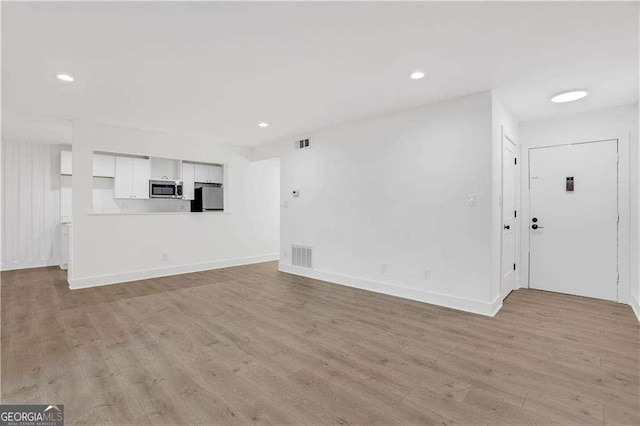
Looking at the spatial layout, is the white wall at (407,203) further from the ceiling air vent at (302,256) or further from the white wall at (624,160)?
the white wall at (624,160)

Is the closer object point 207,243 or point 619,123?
point 619,123

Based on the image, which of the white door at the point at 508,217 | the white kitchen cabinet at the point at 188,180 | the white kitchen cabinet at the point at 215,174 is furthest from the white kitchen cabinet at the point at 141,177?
the white door at the point at 508,217

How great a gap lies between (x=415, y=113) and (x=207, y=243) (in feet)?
15.1

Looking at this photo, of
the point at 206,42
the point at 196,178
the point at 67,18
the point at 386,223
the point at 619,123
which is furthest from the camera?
the point at 196,178

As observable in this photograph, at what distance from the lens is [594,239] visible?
4.05 m

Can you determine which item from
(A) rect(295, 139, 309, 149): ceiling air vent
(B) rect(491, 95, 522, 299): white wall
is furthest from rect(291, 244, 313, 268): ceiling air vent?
(B) rect(491, 95, 522, 299): white wall

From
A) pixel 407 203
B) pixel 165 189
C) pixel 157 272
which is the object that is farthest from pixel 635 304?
pixel 165 189

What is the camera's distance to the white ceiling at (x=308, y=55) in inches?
80.7

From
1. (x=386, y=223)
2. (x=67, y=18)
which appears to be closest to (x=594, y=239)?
(x=386, y=223)

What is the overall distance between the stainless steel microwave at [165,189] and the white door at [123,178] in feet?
1.34

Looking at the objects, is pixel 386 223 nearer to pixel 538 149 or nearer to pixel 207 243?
pixel 538 149

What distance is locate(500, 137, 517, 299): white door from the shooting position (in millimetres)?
3865

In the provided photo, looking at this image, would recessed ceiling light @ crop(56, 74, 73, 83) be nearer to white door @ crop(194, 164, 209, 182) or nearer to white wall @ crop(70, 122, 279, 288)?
white wall @ crop(70, 122, 279, 288)

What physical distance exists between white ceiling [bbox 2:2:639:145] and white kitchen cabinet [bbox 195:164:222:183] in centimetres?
250
